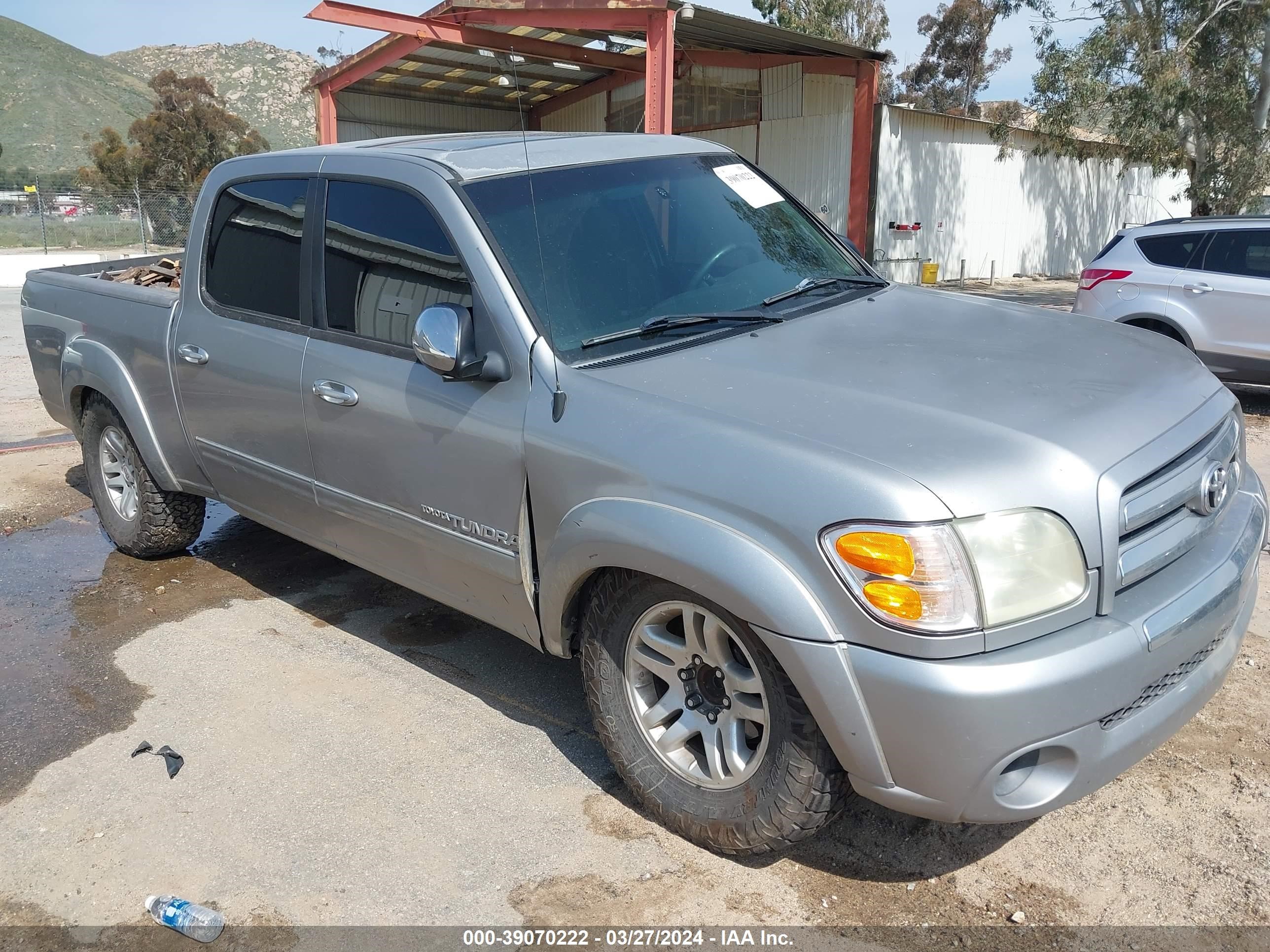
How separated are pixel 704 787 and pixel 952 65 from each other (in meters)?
54.0

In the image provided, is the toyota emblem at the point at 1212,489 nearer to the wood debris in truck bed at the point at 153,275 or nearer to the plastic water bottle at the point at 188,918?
the plastic water bottle at the point at 188,918

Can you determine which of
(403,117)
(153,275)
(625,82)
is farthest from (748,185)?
(403,117)

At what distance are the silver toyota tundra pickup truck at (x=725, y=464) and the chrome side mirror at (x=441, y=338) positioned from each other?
0.5 inches

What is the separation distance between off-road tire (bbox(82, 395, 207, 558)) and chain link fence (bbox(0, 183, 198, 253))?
1059 inches

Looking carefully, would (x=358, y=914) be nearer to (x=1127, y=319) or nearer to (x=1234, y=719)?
(x=1234, y=719)

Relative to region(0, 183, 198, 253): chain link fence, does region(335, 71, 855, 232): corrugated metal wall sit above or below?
above

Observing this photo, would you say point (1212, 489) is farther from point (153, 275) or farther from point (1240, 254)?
point (1240, 254)

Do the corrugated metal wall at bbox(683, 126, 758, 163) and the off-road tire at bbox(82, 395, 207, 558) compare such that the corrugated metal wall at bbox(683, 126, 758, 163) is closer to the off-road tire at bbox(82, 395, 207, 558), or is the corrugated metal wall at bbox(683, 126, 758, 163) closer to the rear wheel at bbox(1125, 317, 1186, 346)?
the rear wheel at bbox(1125, 317, 1186, 346)

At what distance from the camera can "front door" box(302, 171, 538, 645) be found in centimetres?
337

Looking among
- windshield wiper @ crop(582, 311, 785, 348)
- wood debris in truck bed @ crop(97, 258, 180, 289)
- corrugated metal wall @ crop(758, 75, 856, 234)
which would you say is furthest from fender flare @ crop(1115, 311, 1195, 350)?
corrugated metal wall @ crop(758, 75, 856, 234)

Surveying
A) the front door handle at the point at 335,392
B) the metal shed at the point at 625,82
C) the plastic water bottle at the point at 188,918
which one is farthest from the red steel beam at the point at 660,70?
the plastic water bottle at the point at 188,918

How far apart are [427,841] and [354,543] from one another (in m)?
1.30

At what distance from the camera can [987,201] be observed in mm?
24703

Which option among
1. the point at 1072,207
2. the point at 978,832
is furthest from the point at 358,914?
the point at 1072,207
